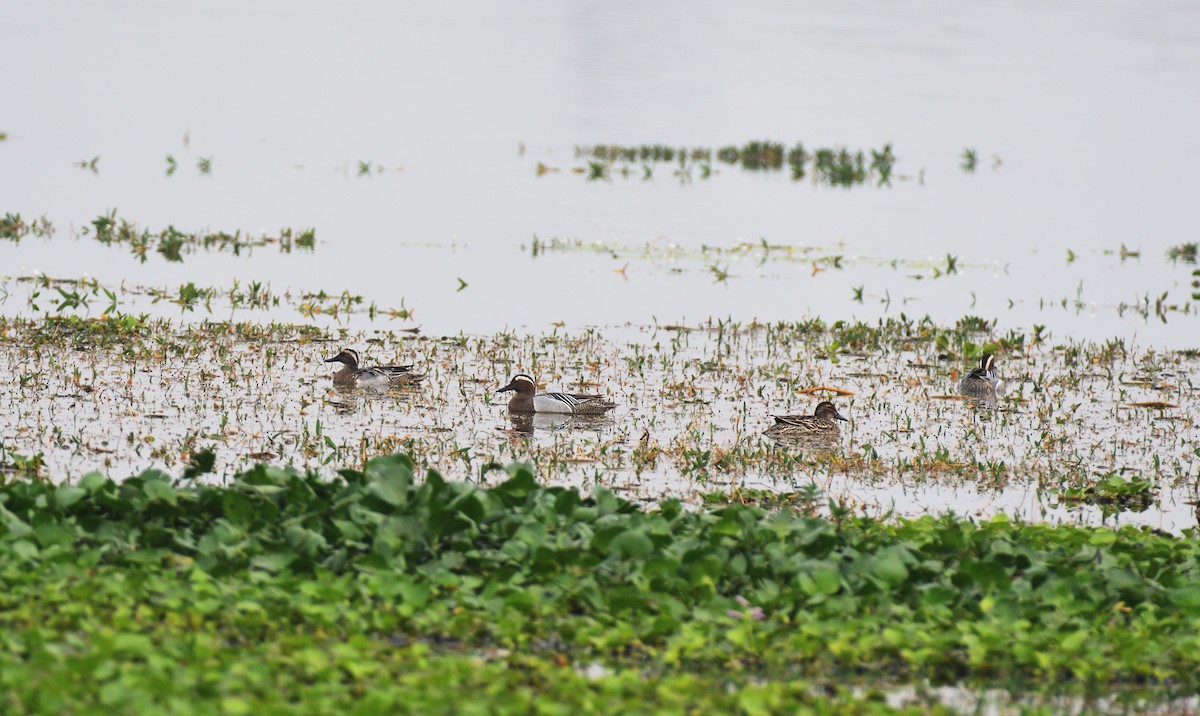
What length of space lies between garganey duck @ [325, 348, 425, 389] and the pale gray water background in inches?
160

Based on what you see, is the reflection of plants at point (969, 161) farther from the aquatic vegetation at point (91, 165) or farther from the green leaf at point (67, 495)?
the green leaf at point (67, 495)

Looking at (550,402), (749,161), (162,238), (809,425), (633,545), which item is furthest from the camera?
(749,161)

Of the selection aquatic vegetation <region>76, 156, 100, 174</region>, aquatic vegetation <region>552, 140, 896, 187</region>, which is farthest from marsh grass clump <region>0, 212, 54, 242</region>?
aquatic vegetation <region>552, 140, 896, 187</region>

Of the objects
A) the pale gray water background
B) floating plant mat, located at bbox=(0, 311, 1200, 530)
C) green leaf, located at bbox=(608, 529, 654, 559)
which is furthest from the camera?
the pale gray water background

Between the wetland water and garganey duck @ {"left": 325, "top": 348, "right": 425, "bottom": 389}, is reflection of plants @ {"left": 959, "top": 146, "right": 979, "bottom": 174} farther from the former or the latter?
garganey duck @ {"left": 325, "top": 348, "right": 425, "bottom": 389}

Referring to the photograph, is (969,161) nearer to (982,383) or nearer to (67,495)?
(982,383)

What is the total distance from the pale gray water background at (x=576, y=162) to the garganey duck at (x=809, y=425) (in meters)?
6.41

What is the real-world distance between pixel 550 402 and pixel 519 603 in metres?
5.91

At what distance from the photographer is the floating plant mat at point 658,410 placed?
12344 mm

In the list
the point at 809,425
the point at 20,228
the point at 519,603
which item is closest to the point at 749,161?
the point at 20,228

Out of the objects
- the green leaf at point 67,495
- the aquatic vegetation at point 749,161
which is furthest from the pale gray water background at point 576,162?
the green leaf at point 67,495

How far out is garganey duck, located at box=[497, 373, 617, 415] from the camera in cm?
1445

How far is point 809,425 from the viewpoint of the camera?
1373 centimetres

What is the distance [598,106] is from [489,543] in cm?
4467
